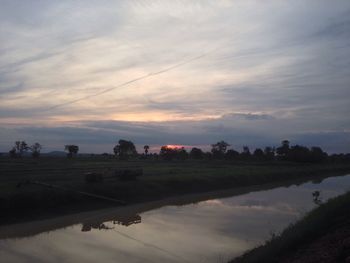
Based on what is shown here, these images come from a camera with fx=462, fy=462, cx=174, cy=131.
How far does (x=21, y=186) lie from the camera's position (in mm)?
29062

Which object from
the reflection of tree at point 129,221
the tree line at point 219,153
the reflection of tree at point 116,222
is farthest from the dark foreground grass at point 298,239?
the tree line at point 219,153

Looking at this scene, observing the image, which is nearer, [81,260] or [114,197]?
[81,260]

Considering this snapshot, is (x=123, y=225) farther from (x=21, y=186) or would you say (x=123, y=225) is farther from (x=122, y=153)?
(x=122, y=153)

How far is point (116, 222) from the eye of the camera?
86.4 ft

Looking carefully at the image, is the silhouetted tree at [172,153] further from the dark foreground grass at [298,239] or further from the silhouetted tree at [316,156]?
the dark foreground grass at [298,239]

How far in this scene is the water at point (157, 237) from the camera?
17703 millimetres

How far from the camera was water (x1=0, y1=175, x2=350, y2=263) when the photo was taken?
17.7 meters

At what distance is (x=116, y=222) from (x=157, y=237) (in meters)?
5.15

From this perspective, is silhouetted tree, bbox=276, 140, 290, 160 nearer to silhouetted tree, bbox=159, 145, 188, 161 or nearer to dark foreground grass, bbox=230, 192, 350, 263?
Result: silhouetted tree, bbox=159, 145, 188, 161

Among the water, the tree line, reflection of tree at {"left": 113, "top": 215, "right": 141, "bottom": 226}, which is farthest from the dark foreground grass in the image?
the tree line

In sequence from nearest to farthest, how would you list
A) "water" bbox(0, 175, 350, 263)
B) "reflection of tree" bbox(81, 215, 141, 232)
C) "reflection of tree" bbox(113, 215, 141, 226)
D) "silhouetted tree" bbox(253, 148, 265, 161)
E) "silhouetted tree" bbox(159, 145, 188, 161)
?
1. "water" bbox(0, 175, 350, 263)
2. "reflection of tree" bbox(81, 215, 141, 232)
3. "reflection of tree" bbox(113, 215, 141, 226)
4. "silhouetted tree" bbox(159, 145, 188, 161)
5. "silhouetted tree" bbox(253, 148, 265, 161)

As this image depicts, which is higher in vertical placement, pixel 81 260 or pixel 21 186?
pixel 21 186

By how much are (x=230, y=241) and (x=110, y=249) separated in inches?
213

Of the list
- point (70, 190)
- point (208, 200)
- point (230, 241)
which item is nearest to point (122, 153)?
point (208, 200)
